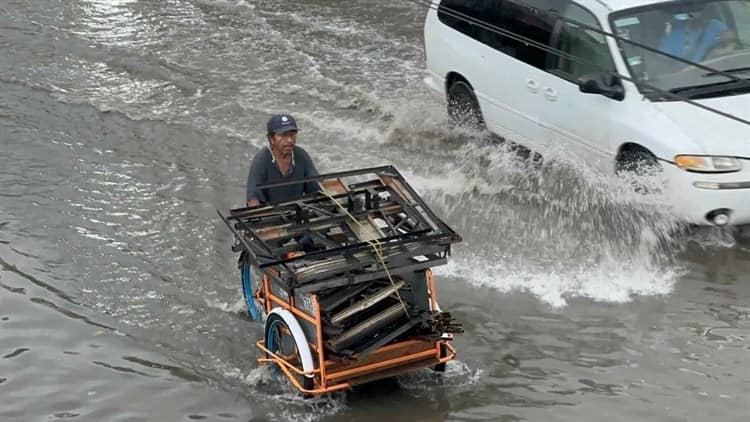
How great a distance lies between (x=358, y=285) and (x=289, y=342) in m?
0.65

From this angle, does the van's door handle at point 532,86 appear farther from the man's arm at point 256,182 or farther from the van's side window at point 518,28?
the man's arm at point 256,182

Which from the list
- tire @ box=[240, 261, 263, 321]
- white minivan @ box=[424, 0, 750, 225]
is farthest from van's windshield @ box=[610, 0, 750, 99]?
tire @ box=[240, 261, 263, 321]

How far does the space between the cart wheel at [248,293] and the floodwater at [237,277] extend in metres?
0.17

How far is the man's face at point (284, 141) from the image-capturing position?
22.2ft

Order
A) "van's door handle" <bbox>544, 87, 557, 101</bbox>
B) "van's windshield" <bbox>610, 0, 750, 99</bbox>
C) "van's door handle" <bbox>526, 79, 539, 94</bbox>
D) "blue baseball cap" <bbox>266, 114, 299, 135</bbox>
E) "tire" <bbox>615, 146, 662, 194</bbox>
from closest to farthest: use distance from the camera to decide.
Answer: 1. "blue baseball cap" <bbox>266, 114, 299, 135</bbox>
2. "tire" <bbox>615, 146, 662, 194</bbox>
3. "van's windshield" <bbox>610, 0, 750, 99</bbox>
4. "van's door handle" <bbox>544, 87, 557, 101</bbox>
5. "van's door handle" <bbox>526, 79, 539, 94</bbox>

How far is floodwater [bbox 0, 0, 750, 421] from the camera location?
20.7 feet

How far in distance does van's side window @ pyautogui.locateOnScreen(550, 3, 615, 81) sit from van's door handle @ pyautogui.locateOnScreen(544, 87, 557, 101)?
7.0 inches

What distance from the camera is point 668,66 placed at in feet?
27.7

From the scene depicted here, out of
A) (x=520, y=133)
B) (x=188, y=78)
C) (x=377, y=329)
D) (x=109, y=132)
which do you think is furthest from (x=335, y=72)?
(x=377, y=329)

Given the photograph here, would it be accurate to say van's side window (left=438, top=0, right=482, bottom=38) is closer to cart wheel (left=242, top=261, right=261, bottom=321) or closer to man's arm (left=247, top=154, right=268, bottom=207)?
man's arm (left=247, top=154, right=268, bottom=207)

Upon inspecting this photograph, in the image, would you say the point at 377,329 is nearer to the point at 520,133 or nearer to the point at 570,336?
the point at 570,336

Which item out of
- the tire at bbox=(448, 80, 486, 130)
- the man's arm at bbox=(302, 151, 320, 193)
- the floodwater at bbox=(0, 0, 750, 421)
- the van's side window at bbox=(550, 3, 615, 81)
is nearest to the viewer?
the floodwater at bbox=(0, 0, 750, 421)

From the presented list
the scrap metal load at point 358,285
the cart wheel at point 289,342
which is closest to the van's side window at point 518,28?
the scrap metal load at point 358,285

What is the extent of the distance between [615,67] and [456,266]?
2.30 meters
